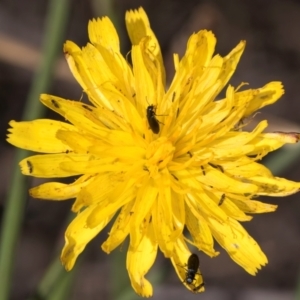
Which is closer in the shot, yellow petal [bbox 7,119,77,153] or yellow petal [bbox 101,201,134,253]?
yellow petal [bbox 101,201,134,253]

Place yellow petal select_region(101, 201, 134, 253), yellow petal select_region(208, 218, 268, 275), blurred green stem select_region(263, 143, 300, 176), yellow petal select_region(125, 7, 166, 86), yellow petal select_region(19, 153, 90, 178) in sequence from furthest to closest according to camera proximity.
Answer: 1. blurred green stem select_region(263, 143, 300, 176)
2. yellow petal select_region(125, 7, 166, 86)
3. yellow petal select_region(208, 218, 268, 275)
4. yellow petal select_region(19, 153, 90, 178)
5. yellow petal select_region(101, 201, 134, 253)

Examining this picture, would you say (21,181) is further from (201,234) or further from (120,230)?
(201,234)

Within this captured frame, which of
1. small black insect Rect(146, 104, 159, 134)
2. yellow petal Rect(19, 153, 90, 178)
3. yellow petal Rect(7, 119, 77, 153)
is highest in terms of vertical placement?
small black insect Rect(146, 104, 159, 134)

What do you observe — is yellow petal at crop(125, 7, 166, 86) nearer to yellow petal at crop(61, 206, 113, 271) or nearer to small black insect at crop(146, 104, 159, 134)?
small black insect at crop(146, 104, 159, 134)

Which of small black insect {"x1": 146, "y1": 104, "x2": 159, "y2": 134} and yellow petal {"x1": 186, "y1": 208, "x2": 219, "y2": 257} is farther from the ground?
small black insect {"x1": 146, "y1": 104, "x2": 159, "y2": 134}

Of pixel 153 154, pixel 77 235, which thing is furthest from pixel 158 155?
pixel 77 235

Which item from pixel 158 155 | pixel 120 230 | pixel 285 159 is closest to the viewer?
pixel 120 230

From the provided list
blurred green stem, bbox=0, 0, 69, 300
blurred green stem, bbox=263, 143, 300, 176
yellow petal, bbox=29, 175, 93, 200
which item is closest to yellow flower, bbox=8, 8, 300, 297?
yellow petal, bbox=29, 175, 93, 200

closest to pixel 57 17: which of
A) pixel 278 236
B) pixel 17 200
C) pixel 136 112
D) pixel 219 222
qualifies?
pixel 136 112
